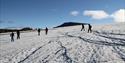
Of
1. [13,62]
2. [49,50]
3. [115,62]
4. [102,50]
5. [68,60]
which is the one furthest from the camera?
[49,50]

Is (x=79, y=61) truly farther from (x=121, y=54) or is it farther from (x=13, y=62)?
(x=13, y=62)

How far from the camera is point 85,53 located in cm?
2677

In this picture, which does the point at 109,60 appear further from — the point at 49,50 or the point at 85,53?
the point at 49,50

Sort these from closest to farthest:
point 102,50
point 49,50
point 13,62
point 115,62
→ point 115,62, point 13,62, point 102,50, point 49,50

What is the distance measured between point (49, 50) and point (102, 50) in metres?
6.42

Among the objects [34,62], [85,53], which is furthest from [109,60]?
[34,62]

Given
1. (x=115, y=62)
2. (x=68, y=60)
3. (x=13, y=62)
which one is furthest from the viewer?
(x=13, y=62)

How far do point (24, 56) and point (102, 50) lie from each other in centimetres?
865

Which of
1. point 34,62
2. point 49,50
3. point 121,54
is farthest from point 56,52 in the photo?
point 121,54

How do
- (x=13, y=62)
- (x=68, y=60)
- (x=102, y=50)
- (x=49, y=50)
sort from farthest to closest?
(x=49, y=50) → (x=102, y=50) → (x=13, y=62) → (x=68, y=60)

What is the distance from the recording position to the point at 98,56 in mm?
24703

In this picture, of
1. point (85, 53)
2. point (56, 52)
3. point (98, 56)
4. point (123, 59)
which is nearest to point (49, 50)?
point (56, 52)

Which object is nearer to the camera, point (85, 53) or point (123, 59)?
point (123, 59)

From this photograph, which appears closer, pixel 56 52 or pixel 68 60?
pixel 68 60
